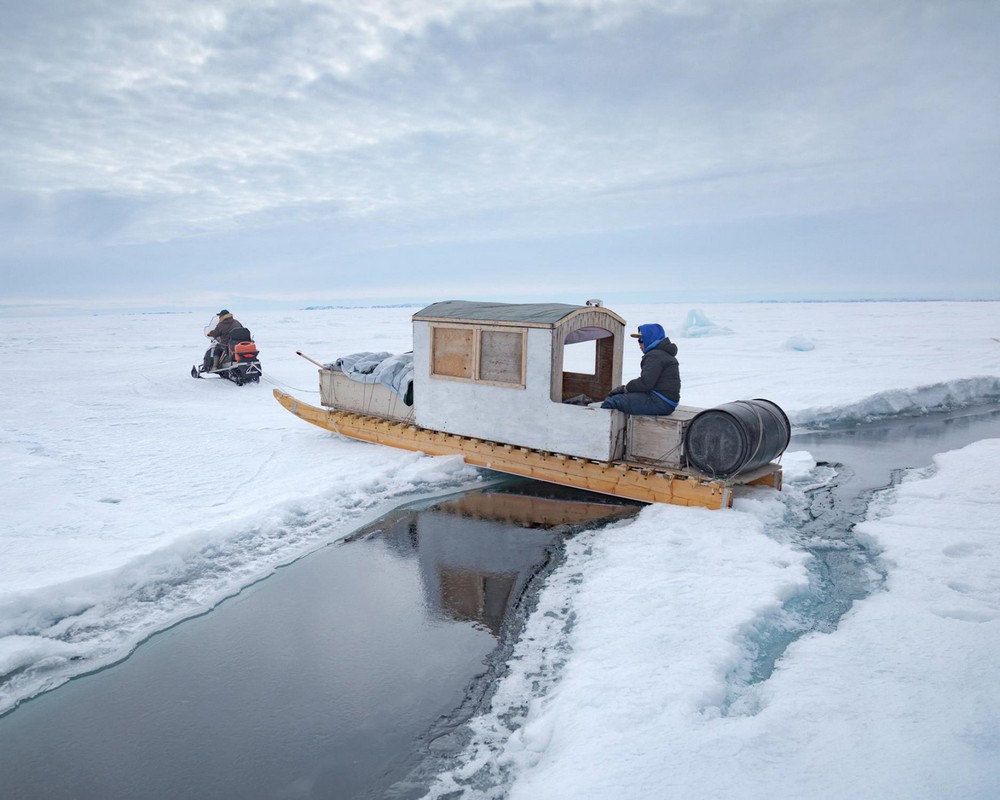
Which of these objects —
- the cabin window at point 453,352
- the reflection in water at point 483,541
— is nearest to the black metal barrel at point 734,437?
the reflection in water at point 483,541

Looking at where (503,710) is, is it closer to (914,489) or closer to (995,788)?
(995,788)

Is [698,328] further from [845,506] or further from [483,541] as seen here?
[483,541]

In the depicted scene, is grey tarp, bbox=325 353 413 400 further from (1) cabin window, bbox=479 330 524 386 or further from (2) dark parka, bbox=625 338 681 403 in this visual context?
(2) dark parka, bbox=625 338 681 403

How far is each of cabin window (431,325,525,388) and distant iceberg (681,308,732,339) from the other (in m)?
24.3

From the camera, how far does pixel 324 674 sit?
4.73m

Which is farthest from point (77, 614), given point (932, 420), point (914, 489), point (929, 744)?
point (932, 420)

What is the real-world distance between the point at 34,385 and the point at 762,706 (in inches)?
714

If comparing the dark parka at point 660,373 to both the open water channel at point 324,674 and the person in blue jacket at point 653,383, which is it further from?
the open water channel at point 324,674

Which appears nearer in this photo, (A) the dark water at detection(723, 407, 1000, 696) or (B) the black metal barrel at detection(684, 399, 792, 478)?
(A) the dark water at detection(723, 407, 1000, 696)

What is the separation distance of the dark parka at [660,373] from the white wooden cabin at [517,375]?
51cm

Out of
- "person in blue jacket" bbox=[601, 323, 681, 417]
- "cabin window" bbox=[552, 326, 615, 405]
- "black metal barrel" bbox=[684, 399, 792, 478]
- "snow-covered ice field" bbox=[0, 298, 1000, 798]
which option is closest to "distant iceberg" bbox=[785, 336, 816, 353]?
"snow-covered ice field" bbox=[0, 298, 1000, 798]

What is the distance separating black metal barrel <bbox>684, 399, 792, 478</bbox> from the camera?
23.3 ft

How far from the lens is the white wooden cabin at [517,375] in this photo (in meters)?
8.11

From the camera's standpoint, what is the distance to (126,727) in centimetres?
418
